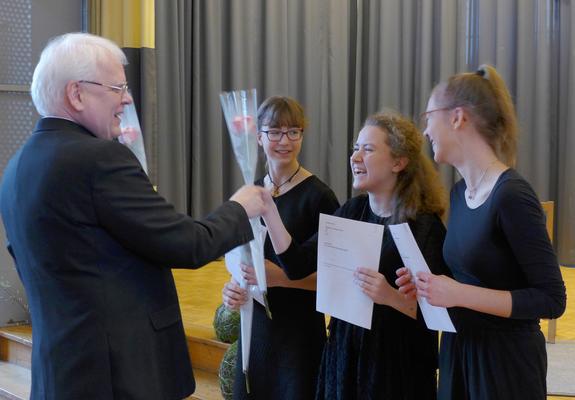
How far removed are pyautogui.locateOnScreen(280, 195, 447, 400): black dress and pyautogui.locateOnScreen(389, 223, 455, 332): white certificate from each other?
18 cm

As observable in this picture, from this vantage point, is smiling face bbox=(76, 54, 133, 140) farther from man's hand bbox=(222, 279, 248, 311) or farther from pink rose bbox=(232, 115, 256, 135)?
man's hand bbox=(222, 279, 248, 311)

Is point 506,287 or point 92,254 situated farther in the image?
point 506,287

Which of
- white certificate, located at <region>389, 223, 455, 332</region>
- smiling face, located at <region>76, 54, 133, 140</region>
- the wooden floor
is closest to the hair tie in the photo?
white certificate, located at <region>389, 223, 455, 332</region>

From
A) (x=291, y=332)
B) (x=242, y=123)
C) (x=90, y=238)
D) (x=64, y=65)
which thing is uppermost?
(x=64, y=65)

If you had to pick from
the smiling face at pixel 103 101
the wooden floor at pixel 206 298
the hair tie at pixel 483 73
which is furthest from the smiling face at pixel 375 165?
the wooden floor at pixel 206 298

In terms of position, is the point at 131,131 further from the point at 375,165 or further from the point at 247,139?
the point at 375,165

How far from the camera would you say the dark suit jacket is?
5.09ft

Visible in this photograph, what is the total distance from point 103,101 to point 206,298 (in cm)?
303

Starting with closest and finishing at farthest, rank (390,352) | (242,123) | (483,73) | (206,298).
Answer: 1. (483,73)
2. (242,123)
3. (390,352)
4. (206,298)

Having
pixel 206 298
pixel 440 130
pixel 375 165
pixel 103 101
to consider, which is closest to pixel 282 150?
pixel 375 165

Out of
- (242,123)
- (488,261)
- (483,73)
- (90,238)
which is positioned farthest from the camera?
(242,123)

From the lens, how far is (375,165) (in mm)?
2162

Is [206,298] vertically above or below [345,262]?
below

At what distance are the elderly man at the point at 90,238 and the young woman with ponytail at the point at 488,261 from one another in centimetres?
56
